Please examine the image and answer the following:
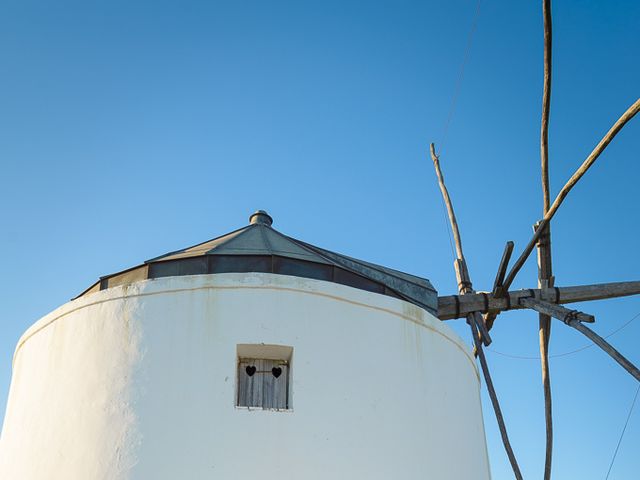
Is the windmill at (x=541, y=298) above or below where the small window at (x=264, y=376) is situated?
above

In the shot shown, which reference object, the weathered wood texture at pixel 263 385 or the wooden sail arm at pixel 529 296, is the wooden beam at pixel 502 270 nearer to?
the wooden sail arm at pixel 529 296

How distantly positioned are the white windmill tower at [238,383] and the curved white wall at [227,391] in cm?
1

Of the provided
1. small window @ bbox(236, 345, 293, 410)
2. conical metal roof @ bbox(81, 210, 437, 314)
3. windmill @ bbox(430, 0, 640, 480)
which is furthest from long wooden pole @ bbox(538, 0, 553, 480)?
small window @ bbox(236, 345, 293, 410)

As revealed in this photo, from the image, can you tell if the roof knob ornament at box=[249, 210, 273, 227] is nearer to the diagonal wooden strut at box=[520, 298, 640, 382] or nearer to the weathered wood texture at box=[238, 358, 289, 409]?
the weathered wood texture at box=[238, 358, 289, 409]

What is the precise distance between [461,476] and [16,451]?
3.99m

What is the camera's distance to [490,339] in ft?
36.2

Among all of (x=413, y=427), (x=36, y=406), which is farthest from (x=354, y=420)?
(x=36, y=406)

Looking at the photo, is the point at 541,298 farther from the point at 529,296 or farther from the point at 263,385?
the point at 263,385

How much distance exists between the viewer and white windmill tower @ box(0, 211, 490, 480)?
6.67 metres

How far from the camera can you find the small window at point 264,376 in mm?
7055

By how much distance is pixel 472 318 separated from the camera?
11.4 meters

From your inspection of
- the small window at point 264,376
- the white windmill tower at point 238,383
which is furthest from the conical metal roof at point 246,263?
the small window at point 264,376

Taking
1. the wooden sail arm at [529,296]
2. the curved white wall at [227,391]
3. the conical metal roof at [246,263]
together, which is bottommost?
the curved white wall at [227,391]

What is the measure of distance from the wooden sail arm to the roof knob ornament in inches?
113
